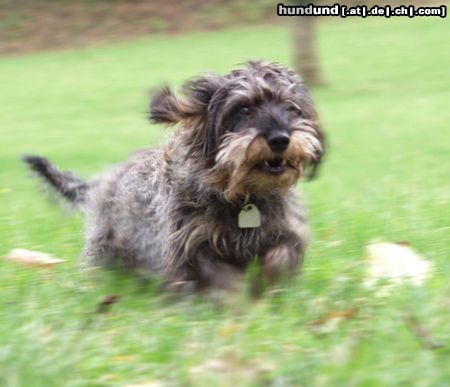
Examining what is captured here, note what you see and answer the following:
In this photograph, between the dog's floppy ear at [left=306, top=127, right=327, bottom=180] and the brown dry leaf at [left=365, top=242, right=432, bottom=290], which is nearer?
the brown dry leaf at [left=365, top=242, right=432, bottom=290]

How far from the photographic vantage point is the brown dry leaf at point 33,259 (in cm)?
559

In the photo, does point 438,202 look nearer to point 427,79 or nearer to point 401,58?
point 427,79

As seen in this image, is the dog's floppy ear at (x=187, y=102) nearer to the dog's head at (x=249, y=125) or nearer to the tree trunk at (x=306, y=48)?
the dog's head at (x=249, y=125)


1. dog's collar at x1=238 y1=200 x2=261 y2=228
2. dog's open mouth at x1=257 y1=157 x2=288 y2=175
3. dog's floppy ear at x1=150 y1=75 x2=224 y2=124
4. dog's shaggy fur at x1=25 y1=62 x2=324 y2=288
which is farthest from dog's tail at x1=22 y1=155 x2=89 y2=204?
dog's open mouth at x1=257 y1=157 x2=288 y2=175

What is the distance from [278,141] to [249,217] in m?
0.49

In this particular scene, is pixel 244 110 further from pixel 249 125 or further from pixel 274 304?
pixel 274 304

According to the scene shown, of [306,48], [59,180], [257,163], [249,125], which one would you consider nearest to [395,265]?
[257,163]

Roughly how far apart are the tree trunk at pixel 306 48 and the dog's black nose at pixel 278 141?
17.0 meters

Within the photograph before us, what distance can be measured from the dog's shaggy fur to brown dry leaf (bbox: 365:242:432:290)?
1.39ft

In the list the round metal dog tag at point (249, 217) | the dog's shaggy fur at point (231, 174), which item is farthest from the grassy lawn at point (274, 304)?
the round metal dog tag at point (249, 217)

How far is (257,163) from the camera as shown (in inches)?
183

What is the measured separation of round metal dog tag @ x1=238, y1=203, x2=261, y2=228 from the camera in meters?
4.87

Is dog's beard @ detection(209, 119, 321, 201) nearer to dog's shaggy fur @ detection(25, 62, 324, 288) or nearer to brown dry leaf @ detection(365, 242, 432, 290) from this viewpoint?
dog's shaggy fur @ detection(25, 62, 324, 288)

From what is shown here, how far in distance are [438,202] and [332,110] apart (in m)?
10.8
